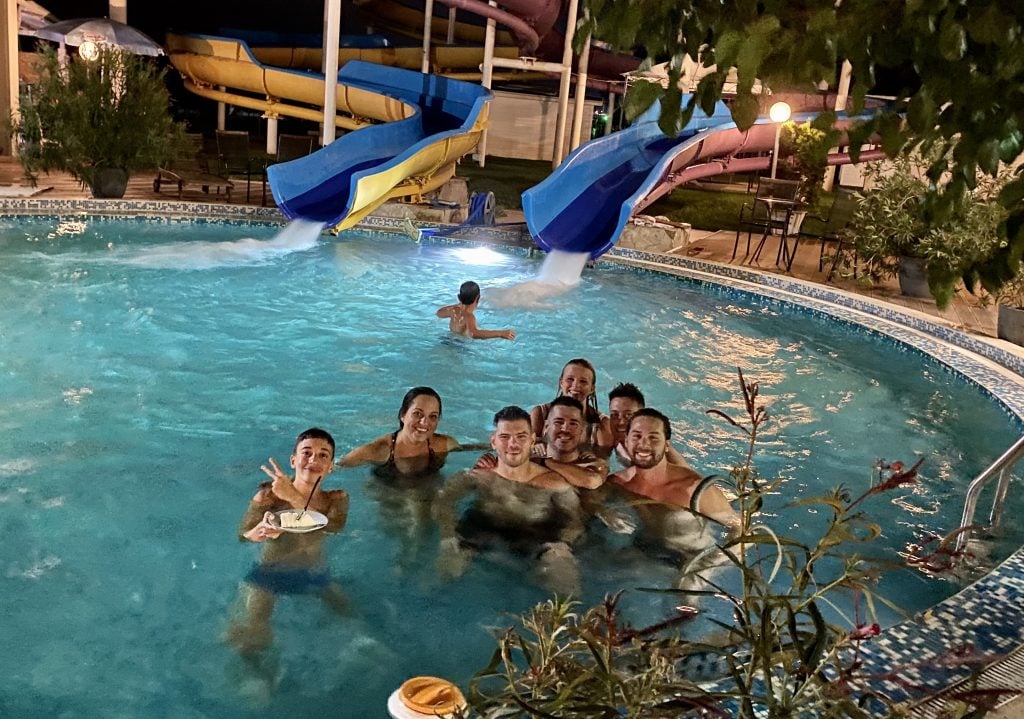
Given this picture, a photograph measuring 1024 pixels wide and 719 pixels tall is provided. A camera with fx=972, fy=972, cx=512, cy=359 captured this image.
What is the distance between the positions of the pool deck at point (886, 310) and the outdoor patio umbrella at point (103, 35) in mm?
1801

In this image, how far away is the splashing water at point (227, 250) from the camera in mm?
9539

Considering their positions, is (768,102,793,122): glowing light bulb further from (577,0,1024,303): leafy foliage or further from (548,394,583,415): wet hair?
(577,0,1024,303): leafy foliage

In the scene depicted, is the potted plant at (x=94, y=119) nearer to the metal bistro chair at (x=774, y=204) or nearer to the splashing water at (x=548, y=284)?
the splashing water at (x=548, y=284)

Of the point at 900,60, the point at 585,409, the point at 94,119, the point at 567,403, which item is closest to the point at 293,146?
the point at 94,119

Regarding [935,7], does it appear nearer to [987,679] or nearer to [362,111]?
[987,679]

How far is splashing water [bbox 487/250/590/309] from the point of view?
9.08 metres

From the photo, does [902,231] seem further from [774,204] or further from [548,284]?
[548,284]

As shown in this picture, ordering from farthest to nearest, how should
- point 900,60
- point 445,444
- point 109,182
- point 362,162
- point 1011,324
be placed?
point 109,182 < point 362,162 < point 1011,324 < point 445,444 < point 900,60

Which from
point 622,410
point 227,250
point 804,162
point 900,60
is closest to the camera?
point 900,60

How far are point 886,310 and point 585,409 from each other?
15.8 feet

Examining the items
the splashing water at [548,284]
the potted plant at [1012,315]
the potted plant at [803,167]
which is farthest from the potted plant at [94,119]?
the potted plant at [1012,315]

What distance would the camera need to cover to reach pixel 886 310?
29.2ft

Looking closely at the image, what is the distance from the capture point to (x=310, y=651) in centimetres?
333

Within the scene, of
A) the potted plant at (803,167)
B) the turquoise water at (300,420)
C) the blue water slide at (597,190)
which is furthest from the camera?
the potted plant at (803,167)
